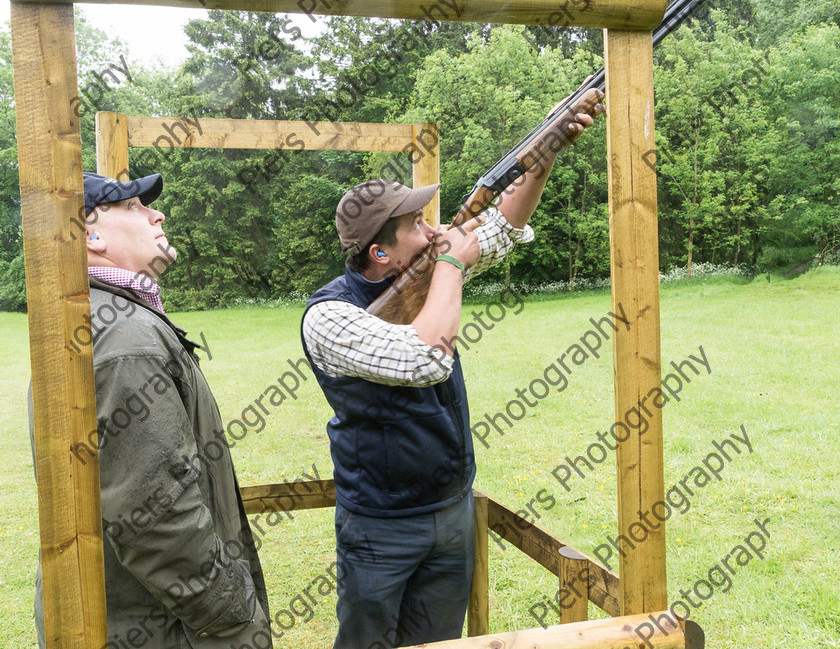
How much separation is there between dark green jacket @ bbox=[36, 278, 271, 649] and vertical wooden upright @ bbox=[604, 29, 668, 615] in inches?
37.2

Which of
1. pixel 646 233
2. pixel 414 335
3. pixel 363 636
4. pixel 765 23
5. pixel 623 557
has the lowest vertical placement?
pixel 363 636

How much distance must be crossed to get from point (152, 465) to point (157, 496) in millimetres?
67

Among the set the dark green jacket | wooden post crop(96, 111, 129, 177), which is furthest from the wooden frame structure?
the dark green jacket

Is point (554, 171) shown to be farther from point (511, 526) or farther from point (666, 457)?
point (511, 526)

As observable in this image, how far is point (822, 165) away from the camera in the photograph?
1712 cm

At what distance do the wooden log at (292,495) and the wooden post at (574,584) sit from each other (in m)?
1.17

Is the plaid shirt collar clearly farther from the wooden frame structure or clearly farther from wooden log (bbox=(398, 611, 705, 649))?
the wooden frame structure

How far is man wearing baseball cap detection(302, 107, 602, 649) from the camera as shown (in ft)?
6.47

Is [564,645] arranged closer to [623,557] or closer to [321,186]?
[623,557]

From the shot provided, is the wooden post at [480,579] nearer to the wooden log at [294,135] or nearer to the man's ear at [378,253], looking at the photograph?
the man's ear at [378,253]

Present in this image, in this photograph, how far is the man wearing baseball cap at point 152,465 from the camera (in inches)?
56.7

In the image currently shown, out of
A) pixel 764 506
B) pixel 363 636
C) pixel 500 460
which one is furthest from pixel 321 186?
pixel 363 636

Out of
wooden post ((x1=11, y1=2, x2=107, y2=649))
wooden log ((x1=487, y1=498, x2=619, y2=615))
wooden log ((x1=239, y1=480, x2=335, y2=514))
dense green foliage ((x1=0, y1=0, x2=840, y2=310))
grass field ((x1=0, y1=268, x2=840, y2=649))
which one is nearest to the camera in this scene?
wooden post ((x1=11, y1=2, x2=107, y2=649))

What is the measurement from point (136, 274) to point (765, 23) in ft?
76.6
